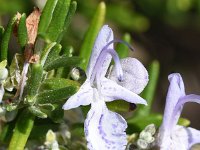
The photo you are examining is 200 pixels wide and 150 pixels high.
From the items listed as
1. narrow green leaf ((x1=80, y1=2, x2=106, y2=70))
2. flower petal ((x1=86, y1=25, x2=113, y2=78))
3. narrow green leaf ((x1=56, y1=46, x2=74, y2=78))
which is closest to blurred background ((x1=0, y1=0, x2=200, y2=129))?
narrow green leaf ((x1=80, y1=2, x2=106, y2=70))

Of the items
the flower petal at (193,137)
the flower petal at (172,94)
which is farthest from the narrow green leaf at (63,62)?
the flower petal at (193,137)

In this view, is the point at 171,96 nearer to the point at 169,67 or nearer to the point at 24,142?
the point at 24,142

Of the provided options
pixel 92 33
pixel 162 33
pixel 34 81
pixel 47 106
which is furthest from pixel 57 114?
pixel 162 33

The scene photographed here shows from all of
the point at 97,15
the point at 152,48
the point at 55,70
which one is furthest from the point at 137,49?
the point at 55,70

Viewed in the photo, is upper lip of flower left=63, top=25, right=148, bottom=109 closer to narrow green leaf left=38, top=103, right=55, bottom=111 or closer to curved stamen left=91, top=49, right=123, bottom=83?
curved stamen left=91, top=49, right=123, bottom=83

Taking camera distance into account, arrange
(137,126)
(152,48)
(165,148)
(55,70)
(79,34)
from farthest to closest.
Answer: (152,48)
(79,34)
(137,126)
(55,70)
(165,148)

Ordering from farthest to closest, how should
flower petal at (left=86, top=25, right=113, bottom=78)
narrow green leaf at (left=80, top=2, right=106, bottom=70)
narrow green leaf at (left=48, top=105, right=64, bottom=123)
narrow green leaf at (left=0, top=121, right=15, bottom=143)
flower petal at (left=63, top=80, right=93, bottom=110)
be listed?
narrow green leaf at (left=80, top=2, right=106, bottom=70), narrow green leaf at (left=0, top=121, right=15, bottom=143), narrow green leaf at (left=48, top=105, right=64, bottom=123), flower petal at (left=86, top=25, right=113, bottom=78), flower petal at (left=63, top=80, right=93, bottom=110)
